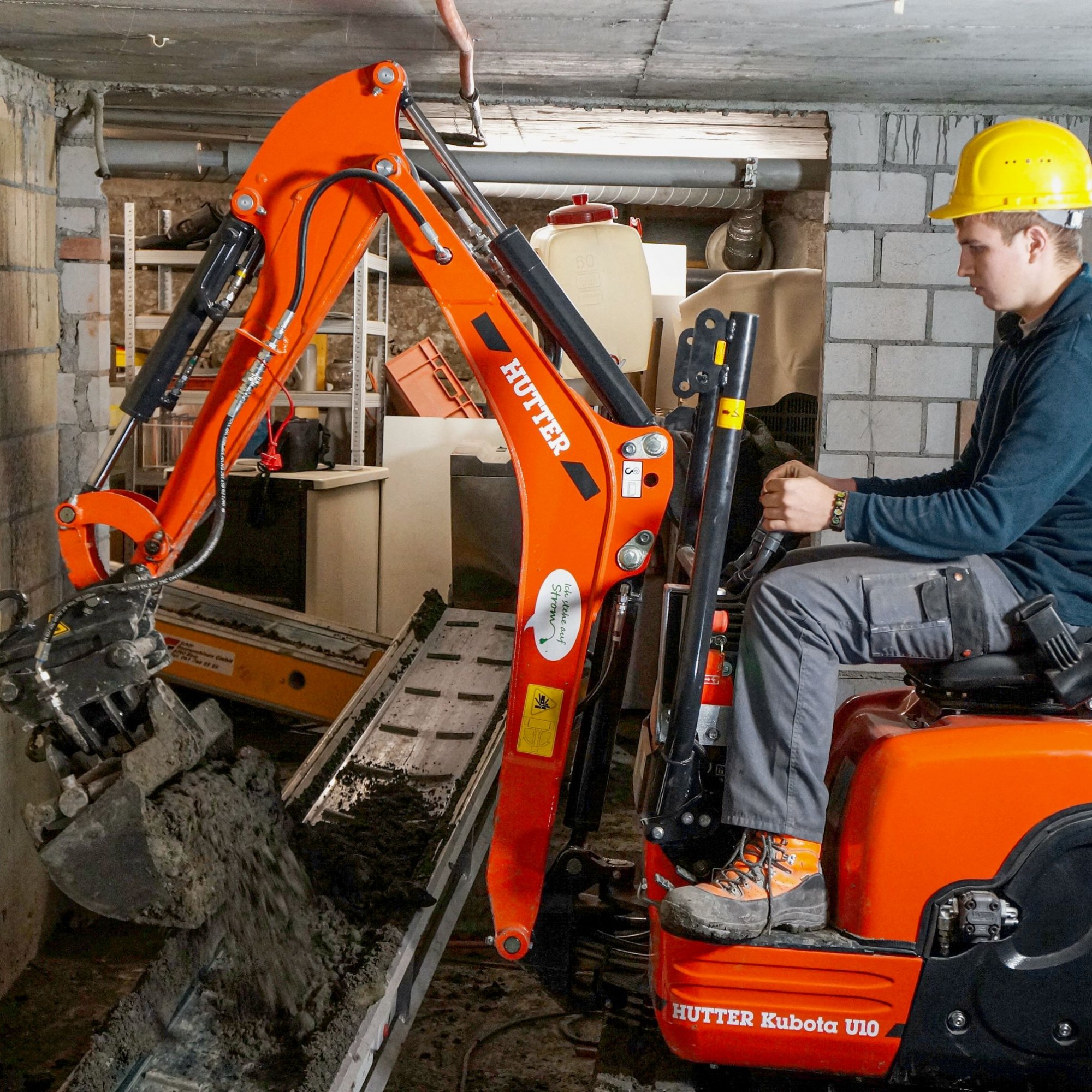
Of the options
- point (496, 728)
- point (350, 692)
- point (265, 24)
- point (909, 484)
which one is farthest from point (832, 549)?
point (350, 692)

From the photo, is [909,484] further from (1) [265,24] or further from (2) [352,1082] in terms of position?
(1) [265,24]

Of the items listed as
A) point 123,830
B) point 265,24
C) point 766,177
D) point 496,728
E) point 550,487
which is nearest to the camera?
point 123,830

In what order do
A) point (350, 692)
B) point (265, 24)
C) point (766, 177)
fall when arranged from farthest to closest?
point (350, 692) → point (766, 177) → point (265, 24)

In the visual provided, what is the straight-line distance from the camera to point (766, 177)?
4.34 m

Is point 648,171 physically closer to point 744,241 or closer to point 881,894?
point 881,894

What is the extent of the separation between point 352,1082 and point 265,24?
2.79 m

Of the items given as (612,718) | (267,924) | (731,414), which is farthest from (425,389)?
(731,414)

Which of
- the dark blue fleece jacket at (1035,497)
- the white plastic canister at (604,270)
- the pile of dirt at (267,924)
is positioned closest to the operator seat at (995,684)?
the dark blue fleece jacket at (1035,497)

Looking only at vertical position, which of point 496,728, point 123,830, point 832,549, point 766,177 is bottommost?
point 496,728

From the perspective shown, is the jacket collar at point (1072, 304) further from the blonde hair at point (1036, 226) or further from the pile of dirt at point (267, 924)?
the pile of dirt at point (267, 924)

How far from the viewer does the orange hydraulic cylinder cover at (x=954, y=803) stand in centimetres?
213

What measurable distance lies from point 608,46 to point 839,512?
1826 millimetres

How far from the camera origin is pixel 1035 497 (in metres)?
2.12

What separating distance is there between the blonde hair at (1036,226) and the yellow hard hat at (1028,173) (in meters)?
0.01
